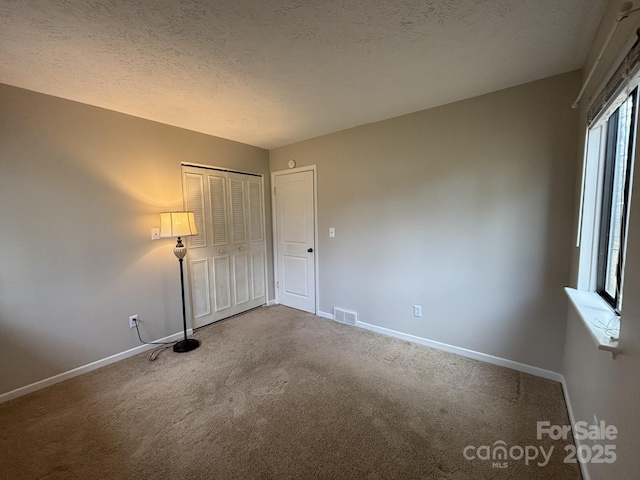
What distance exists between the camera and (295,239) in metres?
3.84

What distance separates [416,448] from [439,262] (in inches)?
62.8

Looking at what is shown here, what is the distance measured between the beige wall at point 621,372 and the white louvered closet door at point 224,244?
344 centimetres

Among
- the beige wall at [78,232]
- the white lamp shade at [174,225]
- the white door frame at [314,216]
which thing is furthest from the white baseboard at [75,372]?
the white door frame at [314,216]

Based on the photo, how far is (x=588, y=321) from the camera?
128cm

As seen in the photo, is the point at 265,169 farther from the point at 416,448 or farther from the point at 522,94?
the point at 416,448

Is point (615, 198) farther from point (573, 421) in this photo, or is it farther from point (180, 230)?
point (180, 230)

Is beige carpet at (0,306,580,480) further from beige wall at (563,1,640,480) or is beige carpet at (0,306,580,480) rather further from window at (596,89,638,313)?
window at (596,89,638,313)

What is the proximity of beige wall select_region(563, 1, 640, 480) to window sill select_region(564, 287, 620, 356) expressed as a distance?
6 cm

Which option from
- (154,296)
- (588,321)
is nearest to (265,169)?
(154,296)

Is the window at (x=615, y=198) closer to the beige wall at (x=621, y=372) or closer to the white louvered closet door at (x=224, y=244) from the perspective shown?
the beige wall at (x=621, y=372)

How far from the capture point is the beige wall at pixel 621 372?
882 millimetres

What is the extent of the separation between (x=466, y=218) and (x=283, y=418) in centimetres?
224

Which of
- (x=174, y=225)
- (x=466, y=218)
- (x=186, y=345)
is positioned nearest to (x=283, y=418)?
(x=186, y=345)

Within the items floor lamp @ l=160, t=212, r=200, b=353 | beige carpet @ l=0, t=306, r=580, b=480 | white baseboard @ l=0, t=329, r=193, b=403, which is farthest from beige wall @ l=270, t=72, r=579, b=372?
white baseboard @ l=0, t=329, r=193, b=403
